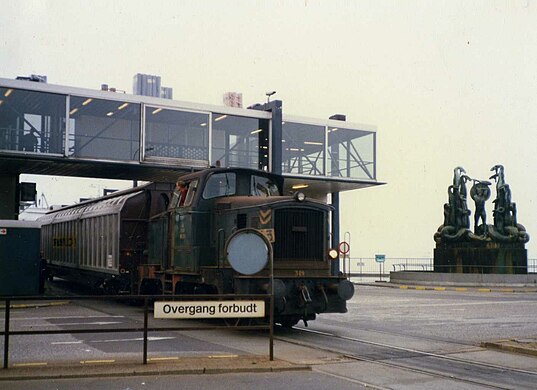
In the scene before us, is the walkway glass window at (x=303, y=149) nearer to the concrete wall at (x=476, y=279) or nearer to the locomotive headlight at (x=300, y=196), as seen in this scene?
the concrete wall at (x=476, y=279)

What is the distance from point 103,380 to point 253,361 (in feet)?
7.65

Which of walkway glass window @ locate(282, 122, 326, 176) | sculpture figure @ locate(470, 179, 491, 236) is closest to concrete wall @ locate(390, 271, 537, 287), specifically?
sculpture figure @ locate(470, 179, 491, 236)

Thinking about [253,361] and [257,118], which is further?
[257,118]

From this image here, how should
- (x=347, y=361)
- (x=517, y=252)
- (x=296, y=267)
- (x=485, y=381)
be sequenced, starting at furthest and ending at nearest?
(x=517, y=252) < (x=296, y=267) < (x=347, y=361) < (x=485, y=381)

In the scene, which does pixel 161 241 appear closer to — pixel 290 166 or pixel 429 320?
pixel 429 320

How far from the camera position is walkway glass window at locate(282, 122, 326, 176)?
1316 inches

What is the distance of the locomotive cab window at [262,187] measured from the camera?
654 inches

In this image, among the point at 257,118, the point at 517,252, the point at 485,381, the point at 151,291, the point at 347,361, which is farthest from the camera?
the point at 517,252

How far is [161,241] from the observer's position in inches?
718

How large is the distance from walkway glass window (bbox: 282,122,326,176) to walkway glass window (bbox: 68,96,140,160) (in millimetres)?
7448

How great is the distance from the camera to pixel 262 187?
16797 mm

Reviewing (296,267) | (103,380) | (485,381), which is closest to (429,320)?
(296,267)

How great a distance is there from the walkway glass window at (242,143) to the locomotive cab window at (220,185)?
1553 cm

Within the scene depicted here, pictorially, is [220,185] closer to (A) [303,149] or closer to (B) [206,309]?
(B) [206,309]
